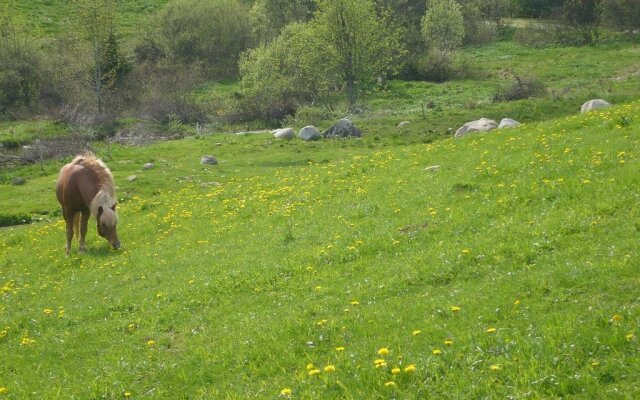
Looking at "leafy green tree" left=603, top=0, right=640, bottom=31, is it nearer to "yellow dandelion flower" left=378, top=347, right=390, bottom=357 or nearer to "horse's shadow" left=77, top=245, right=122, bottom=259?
"horse's shadow" left=77, top=245, right=122, bottom=259

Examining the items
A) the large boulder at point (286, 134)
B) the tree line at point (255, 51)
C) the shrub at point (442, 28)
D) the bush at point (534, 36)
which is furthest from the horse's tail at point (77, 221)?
the bush at point (534, 36)

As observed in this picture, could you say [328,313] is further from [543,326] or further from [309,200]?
[309,200]

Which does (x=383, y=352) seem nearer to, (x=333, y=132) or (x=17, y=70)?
(x=333, y=132)

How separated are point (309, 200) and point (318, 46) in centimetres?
4047

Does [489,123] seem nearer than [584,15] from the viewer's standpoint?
Yes

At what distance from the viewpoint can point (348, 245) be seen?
15.6m

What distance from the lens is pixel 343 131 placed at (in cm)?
4669

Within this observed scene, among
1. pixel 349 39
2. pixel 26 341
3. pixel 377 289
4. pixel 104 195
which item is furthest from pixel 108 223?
pixel 349 39

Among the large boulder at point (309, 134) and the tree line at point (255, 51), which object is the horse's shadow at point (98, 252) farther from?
the tree line at point (255, 51)

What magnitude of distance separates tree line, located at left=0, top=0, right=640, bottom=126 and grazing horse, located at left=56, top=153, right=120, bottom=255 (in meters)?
36.6

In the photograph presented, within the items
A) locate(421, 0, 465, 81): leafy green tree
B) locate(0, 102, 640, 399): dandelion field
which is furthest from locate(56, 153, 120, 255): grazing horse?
locate(421, 0, 465, 81): leafy green tree

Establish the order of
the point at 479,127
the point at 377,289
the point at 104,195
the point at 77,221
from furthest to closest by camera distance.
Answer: the point at 479,127 < the point at 77,221 < the point at 104,195 < the point at 377,289

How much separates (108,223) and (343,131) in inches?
1065

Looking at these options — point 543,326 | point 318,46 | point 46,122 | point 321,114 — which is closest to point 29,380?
point 543,326
